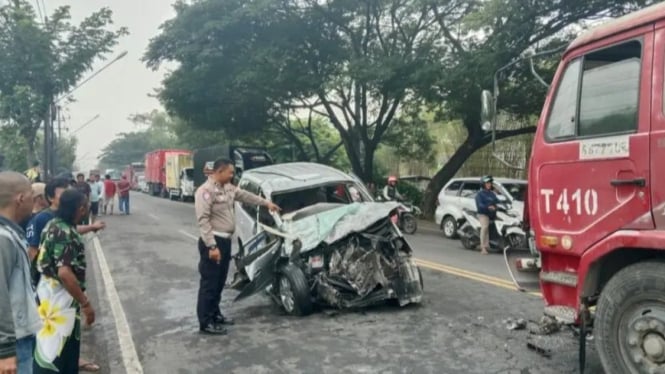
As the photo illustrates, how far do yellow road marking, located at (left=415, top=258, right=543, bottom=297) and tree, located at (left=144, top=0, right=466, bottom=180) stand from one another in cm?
770

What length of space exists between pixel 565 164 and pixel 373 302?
3.17 metres

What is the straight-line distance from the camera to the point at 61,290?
3.85m

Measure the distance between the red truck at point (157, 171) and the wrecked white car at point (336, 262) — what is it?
103ft

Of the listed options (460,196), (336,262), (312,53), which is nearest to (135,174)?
(312,53)

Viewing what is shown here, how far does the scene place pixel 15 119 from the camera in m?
20.9

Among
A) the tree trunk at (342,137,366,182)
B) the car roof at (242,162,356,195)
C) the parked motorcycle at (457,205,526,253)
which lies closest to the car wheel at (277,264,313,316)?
the car roof at (242,162,356,195)

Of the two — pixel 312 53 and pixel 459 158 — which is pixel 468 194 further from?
pixel 312 53

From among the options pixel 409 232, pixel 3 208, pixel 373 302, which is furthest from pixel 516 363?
pixel 409 232

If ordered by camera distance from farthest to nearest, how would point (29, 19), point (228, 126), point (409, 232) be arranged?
1. point (228, 126)
2. point (29, 19)
3. point (409, 232)

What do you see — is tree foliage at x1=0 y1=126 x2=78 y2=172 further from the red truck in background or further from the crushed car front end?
the red truck in background

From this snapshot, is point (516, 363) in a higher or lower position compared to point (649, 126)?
lower

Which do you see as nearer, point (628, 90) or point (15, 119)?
point (628, 90)

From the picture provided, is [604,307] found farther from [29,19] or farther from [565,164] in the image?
[29,19]

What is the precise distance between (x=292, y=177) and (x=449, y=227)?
8127mm
